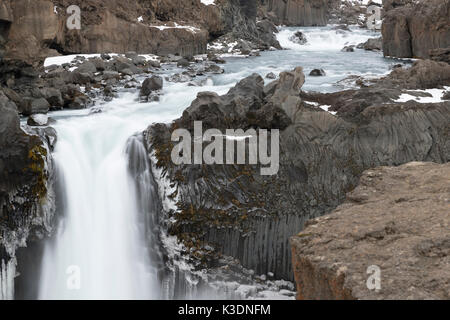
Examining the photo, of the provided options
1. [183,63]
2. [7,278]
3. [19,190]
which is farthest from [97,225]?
[183,63]

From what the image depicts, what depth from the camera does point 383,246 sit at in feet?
14.2

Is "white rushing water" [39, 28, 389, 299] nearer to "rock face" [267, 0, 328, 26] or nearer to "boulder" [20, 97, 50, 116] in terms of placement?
"boulder" [20, 97, 50, 116]

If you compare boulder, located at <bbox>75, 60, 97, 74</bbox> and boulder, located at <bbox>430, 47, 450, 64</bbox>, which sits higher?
boulder, located at <bbox>430, 47, 450, 64</bbox>

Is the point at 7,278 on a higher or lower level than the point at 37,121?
lower

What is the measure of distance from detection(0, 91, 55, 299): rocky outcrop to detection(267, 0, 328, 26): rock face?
188 ft

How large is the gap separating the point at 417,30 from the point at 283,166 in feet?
77.2

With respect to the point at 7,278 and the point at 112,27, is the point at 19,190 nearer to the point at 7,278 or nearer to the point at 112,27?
the point at 7,278

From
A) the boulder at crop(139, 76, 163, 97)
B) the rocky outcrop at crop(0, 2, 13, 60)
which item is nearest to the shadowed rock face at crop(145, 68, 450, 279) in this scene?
the boulder at crop(139, 76, 163, 97)

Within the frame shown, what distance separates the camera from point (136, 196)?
943cm

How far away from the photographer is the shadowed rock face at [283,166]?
888cm

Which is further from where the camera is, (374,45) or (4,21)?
(374,45)

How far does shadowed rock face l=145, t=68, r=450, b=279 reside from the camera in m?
8.88

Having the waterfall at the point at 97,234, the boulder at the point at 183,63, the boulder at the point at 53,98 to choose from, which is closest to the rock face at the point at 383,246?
the waterfall at the point at 97,234
